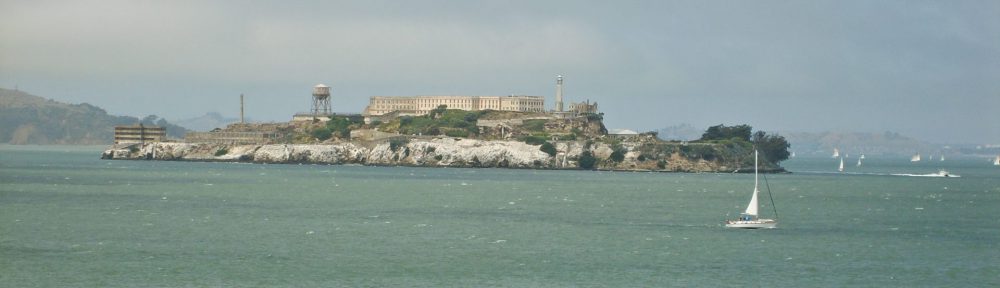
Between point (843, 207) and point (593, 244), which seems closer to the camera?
point (593, 244)

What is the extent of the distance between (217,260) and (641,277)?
2115 cm

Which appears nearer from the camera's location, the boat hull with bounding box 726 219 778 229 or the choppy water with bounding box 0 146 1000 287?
the choppy water with bounding box 0 146 1000 287

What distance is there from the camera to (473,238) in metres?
79.4

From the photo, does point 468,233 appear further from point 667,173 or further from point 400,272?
point 667,173

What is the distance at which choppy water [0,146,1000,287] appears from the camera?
6244 cm

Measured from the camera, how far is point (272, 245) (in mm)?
73938

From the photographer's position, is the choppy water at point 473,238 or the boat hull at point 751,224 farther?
the boat hull at point 751,224

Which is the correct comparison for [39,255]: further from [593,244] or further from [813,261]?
[813,261]

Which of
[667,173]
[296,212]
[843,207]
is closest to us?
[296,212]

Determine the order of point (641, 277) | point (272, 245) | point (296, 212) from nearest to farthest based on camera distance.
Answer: point (641, 277) → point (272, 245) → point (296, 212)

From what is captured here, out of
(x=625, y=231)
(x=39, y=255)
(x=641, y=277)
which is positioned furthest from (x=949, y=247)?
(x=39, y=255)

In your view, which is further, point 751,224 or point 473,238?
point 751,224

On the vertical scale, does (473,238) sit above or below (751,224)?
below

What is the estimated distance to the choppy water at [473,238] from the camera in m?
62.4
